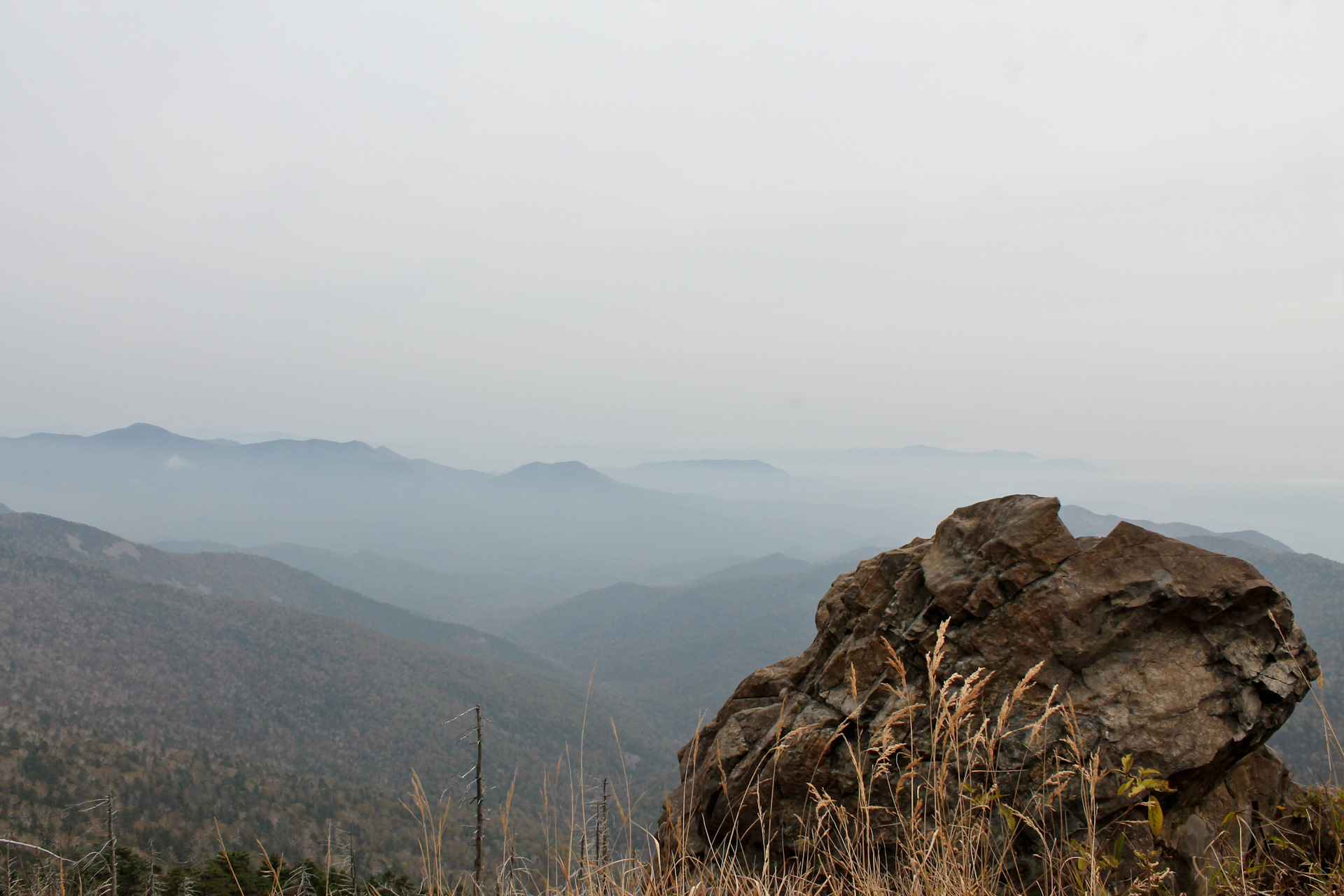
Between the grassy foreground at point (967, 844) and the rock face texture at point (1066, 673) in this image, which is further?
the rock face texture at point (1066, 673)

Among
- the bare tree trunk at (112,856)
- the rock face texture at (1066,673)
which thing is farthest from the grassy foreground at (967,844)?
the bare tree trunk at (112,856)

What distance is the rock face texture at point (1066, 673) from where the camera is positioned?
5770 mm

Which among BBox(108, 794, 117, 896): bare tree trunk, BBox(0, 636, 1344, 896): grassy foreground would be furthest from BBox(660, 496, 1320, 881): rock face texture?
BBox(108, 794, 117, 896): bare tree trunk

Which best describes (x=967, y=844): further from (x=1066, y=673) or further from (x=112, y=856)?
(x=112, y=856)

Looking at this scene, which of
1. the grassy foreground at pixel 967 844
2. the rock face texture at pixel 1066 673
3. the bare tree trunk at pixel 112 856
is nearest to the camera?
the grassy foreground at pixel 967 844

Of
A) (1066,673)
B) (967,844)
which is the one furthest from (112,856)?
(1066,673)

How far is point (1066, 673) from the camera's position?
6.59 m

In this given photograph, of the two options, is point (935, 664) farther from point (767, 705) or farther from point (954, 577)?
point (767, 705)

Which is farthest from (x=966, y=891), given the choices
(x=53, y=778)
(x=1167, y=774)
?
(x=53, y=778)

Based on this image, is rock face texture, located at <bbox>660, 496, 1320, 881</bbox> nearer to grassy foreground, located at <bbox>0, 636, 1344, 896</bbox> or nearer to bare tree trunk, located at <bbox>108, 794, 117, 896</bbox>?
grassy foreground, located at <bbox>0, 636, 1344, 896</bbox>

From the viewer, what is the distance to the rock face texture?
5770 millimetres

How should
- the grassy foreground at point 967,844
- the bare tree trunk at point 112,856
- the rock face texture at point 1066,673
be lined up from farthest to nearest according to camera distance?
1. the bare tree trunk at point 112,856
2. the rock face texture at point 1066,673
3. the grassy foreground at point 967,844

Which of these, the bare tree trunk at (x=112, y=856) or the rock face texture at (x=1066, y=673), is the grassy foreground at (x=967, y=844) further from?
the bare tree trunk at (x=112, y=856)

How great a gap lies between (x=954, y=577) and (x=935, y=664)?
5.01 meters
